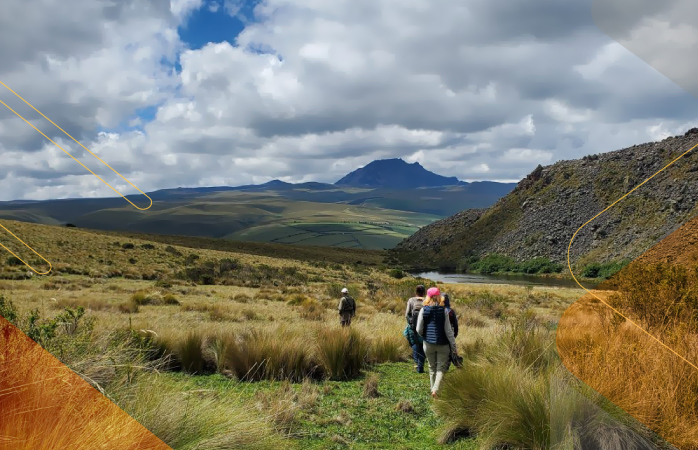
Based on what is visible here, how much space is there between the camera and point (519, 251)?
315 ft

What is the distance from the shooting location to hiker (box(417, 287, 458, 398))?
299 inches

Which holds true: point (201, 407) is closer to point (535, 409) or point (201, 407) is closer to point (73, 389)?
point (73, 389)

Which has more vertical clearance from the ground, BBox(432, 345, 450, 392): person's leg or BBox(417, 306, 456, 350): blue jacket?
BBox(417, 306, 456, 350): blue jacket

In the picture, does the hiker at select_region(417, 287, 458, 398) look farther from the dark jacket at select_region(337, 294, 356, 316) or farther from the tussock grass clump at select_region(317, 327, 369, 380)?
the dark jacket at select_region(337, 294, 356, 316)

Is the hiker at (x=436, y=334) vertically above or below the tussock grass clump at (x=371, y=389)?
above

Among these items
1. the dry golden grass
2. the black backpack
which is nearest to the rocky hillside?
the black backpack

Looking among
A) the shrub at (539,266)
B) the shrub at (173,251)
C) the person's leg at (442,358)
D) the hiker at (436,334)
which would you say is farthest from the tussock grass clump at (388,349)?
the shrub at (539,266)

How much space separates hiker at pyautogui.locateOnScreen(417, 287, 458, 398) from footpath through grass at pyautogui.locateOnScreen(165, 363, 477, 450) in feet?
1.86

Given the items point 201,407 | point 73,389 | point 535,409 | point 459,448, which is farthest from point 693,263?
point 73,389

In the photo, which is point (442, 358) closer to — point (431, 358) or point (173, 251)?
point (431, 358)

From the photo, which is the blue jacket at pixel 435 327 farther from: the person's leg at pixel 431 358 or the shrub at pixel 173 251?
the shrub at pixel 173 251

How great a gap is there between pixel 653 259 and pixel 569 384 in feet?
9.21

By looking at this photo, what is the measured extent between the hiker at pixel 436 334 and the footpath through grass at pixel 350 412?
57cm
